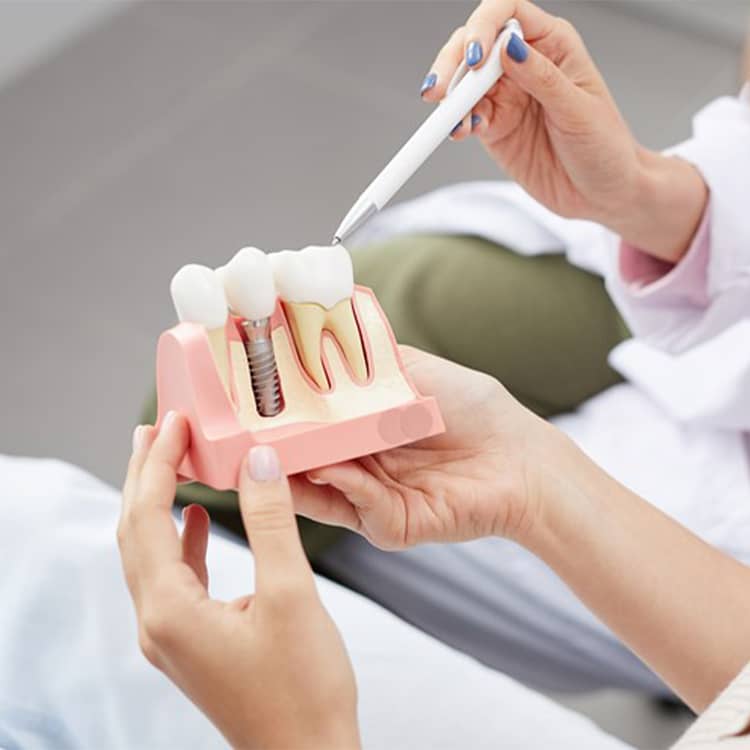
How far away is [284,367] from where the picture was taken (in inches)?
27.7

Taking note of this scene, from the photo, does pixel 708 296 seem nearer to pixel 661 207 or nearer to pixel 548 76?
pixel 661 207

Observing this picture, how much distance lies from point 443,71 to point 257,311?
10.0 inches

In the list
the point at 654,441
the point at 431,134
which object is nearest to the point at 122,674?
the point at 431,134

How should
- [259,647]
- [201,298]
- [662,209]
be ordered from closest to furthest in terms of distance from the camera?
[259,647], [201,298], [662,209]

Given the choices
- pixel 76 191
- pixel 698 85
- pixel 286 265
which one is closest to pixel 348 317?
pixel 286 265

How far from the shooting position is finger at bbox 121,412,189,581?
1.84ft

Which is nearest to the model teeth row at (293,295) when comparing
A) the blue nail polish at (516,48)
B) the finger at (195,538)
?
the finger at (195,538)

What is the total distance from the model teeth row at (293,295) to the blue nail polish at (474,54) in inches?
7.4

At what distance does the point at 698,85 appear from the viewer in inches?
84.0

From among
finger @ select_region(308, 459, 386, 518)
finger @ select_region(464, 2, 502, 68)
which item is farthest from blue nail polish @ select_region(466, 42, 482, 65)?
finger @ select_region(308, 459, 386, 518)

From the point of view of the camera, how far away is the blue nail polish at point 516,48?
812 mm

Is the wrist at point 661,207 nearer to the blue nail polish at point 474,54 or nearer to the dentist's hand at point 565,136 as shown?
the dentist's hand at point 565,136

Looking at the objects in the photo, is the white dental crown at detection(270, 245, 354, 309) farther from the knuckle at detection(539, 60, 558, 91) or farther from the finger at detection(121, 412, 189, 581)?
the knuckle at detection(539, 60, 558, 91)

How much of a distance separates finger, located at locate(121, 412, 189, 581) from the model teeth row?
0.09 meters
